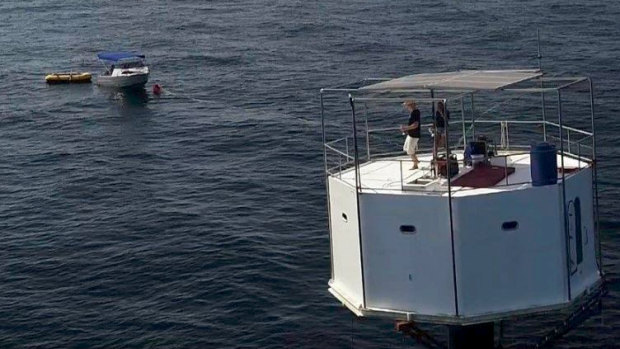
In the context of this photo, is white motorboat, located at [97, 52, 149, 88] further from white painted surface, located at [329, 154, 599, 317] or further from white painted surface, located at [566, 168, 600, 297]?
white painted surface, located at [566, 168, 600, 297]

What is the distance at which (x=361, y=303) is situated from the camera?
102 ft

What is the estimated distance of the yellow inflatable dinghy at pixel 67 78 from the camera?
4915 inches

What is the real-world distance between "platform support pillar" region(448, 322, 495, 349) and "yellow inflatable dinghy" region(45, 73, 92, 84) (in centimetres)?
9872

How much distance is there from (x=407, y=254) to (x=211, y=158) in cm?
6177

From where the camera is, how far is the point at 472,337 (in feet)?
108

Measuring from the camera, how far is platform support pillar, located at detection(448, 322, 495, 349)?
32750 mm

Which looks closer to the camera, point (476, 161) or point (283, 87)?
point (476, 161)

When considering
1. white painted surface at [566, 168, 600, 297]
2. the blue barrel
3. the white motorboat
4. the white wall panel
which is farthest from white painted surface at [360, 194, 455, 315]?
the white motorboat

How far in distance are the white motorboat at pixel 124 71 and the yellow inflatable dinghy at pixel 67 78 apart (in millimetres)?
2332

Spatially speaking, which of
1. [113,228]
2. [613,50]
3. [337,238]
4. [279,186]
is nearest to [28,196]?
[113,228]

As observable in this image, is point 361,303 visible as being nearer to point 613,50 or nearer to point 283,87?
point 283,87

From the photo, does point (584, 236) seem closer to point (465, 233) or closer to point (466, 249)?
point (466, 249)

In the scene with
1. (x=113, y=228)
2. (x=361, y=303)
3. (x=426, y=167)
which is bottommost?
(x=113, y=228)

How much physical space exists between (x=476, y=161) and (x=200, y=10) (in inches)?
5407
